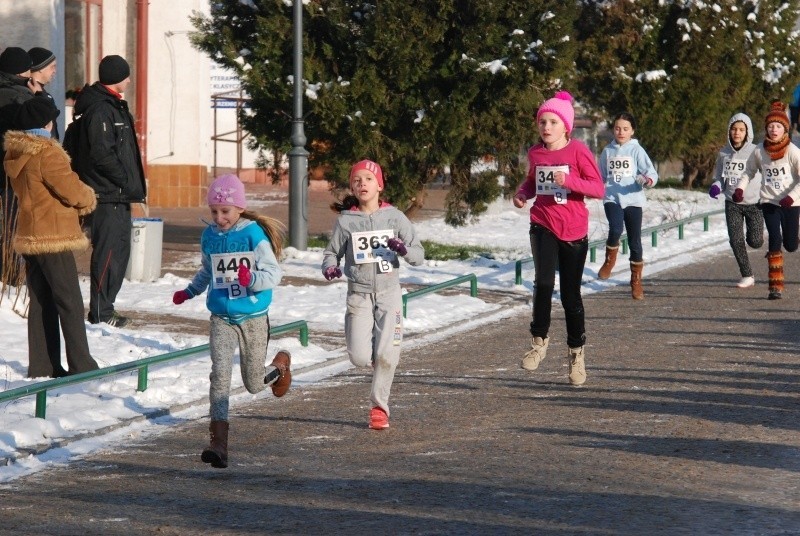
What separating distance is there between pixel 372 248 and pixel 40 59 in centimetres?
396

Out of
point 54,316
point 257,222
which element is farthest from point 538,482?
point 54,316

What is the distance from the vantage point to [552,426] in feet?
29.1

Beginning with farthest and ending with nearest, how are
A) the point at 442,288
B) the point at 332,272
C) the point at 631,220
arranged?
the point at 631,220 → the point at 442,288 → the point at 332,272

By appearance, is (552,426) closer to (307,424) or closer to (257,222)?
(307,424)

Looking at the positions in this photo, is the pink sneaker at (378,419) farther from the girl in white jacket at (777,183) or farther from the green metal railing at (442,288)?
the girl in white jacket at (777,183)

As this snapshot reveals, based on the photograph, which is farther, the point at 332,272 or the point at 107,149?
the point at 107,149

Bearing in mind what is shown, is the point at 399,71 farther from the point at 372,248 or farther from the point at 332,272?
the point at 332,272

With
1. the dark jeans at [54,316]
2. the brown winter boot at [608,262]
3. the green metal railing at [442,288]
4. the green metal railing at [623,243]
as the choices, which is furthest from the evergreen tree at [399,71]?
the dark jeans at [54,316]

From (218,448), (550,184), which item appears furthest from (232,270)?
(550,184)

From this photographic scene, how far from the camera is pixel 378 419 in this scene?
8.93m

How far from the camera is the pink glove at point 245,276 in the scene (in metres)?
8.06

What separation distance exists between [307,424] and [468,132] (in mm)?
11547

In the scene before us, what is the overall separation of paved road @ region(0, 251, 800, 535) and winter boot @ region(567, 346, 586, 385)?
9cm

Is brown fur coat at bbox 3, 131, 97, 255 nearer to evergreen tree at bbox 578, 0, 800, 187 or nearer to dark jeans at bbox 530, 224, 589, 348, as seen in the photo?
dark jeans at bbox 530, 224, 589, 348
